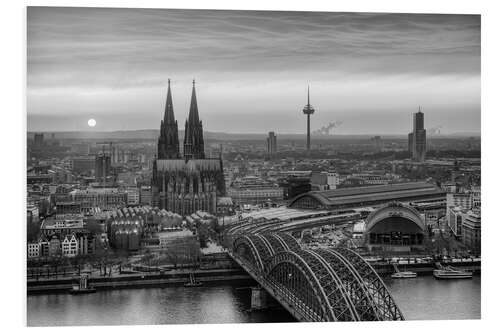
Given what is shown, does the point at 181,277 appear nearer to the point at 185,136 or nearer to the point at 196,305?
the point at 196,305

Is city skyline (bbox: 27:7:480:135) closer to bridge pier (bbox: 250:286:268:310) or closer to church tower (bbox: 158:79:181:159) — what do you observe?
church tower (bbox: 158:79:181:159)

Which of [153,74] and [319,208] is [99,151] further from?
[319,208]

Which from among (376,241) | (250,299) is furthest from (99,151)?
(376,241)

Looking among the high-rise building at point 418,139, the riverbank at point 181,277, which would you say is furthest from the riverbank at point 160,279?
the high-rise building at point 418,139

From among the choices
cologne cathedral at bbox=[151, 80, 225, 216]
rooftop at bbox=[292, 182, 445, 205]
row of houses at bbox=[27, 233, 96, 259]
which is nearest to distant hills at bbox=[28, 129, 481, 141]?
cologne cathedral at bbox=[151, 80, 225, 216]

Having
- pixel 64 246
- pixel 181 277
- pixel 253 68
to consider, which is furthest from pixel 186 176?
pixel 253 68

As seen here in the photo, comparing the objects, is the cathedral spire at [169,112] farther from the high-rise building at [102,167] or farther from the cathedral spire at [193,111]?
the high-rise building at [102,167]
